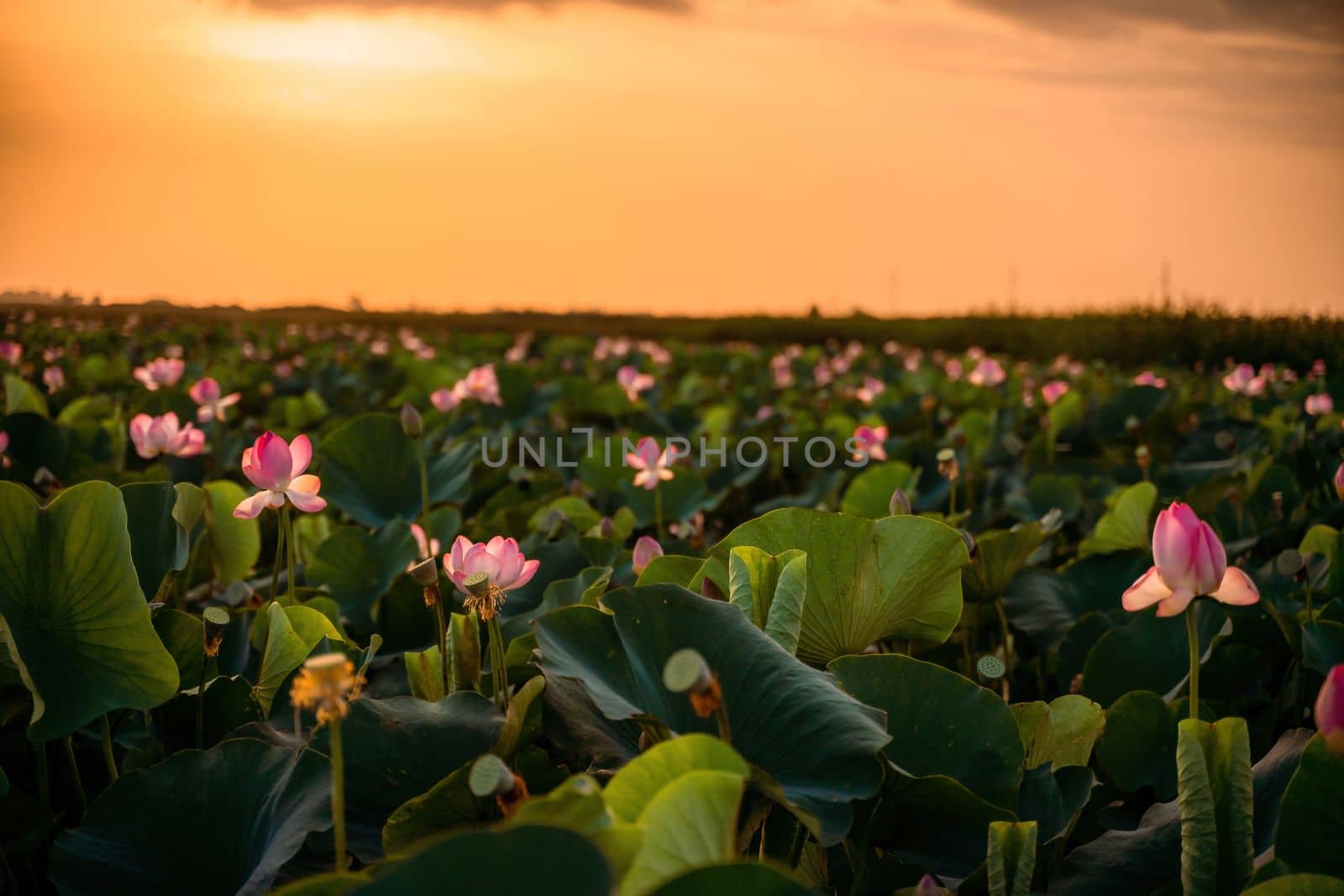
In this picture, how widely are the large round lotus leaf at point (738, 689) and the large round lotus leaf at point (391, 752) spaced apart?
7 centimetres

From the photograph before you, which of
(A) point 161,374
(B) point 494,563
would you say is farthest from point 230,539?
(A) point 161,374

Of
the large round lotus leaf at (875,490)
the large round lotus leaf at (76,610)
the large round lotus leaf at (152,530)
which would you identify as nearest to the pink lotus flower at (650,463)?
the large round lotus leaf at (875,490)

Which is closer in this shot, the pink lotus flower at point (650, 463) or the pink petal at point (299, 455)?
the pink petal at point (299, 455)

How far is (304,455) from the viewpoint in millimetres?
1280

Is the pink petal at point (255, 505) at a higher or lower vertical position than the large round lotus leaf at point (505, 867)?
higher

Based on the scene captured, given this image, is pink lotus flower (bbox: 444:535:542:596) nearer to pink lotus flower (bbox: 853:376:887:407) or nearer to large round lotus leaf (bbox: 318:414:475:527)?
large round lotus leaf (bbox: 318:414:475:527)

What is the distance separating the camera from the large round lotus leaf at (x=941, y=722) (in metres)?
0.86

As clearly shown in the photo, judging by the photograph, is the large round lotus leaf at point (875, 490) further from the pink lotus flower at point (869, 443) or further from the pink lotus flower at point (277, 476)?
the pink lotus flower at point (277, 476)

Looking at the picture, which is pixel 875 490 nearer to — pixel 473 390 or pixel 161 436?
pixel 161 436

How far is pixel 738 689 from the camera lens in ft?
2.52

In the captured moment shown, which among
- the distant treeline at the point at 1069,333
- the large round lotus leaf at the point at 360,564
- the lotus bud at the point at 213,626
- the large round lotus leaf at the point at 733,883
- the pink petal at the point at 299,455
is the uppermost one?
the distant treeline at the point at 1069,333

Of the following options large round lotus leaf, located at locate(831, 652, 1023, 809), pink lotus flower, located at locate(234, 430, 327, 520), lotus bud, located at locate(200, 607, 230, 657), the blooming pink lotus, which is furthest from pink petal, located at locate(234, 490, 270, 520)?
the blooming pink lotus

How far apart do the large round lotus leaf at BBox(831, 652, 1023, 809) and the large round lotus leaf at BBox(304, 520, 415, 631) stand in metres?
0.86

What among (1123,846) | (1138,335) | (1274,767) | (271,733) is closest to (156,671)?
(271,733)
